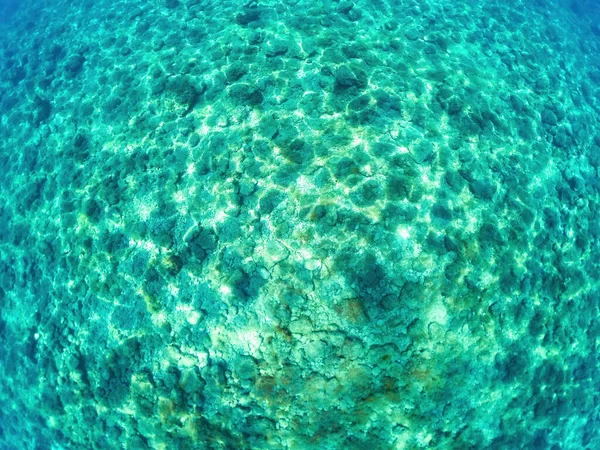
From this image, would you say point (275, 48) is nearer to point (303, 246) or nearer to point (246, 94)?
point (246, 94)

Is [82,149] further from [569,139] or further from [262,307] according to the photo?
[569,139]

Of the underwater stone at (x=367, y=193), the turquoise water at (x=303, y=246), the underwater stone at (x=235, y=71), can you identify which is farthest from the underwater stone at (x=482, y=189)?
the underwater stone at (x=235, y=71)

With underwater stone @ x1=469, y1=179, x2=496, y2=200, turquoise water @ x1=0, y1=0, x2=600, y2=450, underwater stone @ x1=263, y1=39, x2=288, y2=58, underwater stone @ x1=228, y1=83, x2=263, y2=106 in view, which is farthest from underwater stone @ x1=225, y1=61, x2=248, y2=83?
→ underwater stone @ x1=469, y1=179, x2=496, y2=200

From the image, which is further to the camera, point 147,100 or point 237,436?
point 147,100

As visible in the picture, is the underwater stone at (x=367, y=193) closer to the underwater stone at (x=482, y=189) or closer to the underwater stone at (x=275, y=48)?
the underwater stone at (x=482, y=189)

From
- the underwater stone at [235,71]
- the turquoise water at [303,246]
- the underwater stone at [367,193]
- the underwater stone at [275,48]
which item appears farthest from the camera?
the underwater stone at [275,48]

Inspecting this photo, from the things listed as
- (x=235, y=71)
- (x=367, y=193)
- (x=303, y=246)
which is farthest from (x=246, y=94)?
(x=303, y=246)

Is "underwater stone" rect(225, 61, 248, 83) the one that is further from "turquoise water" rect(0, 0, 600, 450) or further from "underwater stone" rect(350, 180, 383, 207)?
"underwater stone" rect(350, 180, 383, 207)

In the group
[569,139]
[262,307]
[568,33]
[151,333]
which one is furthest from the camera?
[568,33]

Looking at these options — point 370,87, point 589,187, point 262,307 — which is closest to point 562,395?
point 589,187
